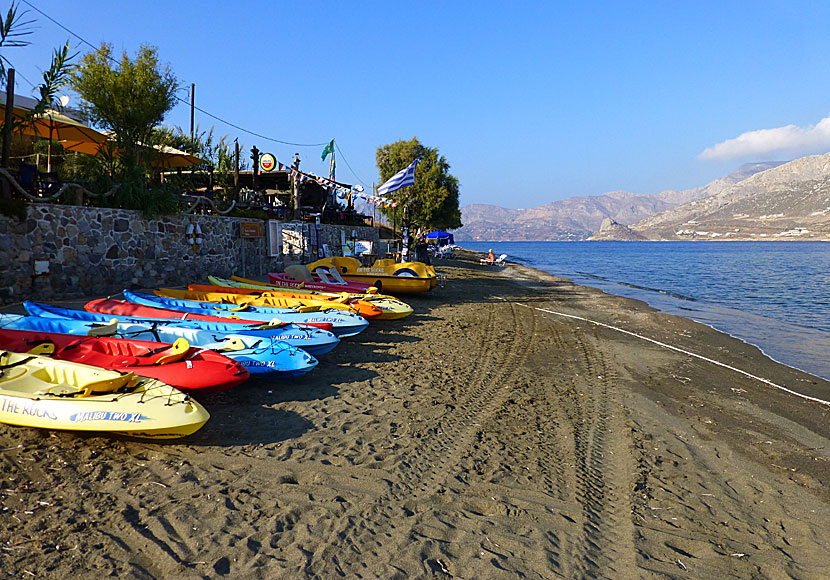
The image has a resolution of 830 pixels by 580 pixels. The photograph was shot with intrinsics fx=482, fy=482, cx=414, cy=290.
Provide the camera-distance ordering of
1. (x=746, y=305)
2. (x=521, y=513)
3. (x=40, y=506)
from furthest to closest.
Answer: (x=746, y=305) < (x=521, y=513) < (x=40, y=506)

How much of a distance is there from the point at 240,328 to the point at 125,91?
11.7m

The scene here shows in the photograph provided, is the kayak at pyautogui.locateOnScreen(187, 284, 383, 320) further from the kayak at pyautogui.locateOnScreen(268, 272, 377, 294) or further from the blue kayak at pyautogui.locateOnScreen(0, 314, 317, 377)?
the blue kayak at pyautogui.locateOnScreen(0, 314, 317, 377)

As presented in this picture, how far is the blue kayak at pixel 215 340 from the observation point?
6.23m

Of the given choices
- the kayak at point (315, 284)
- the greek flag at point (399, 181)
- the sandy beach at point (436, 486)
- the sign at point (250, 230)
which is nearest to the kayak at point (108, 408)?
the sandy beach at point (436, 486)

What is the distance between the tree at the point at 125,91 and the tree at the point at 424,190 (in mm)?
21693

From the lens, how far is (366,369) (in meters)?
7.71

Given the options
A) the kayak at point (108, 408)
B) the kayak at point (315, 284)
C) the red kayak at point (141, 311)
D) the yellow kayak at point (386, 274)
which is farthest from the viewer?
the yellow kayak at point (386, 274)

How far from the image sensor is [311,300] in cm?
1034

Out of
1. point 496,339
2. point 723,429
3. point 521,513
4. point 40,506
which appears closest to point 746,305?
point 496,339

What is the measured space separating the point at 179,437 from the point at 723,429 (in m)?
6.32

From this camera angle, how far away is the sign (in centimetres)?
1593

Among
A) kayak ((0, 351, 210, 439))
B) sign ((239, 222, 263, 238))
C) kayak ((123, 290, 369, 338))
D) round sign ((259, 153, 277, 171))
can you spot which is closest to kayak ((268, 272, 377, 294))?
sign ((239, 222, 263, 238))

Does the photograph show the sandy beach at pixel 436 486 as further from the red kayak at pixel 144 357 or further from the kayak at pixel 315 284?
the kayak at pixel 315 284

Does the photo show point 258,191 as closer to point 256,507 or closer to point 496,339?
point 496,339
